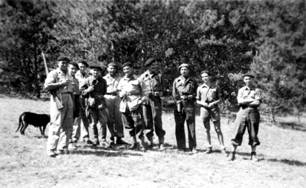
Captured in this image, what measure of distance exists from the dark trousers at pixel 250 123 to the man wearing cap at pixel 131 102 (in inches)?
88.6

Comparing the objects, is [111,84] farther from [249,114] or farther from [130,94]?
[249,114]

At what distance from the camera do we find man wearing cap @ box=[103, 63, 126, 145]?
8383 mm

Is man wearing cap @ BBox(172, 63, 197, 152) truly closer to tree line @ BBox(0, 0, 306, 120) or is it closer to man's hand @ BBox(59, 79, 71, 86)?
man's hand @ BBox(59, 79, 71, 86)

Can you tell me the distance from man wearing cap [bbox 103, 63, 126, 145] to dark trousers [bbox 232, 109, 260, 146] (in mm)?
2934

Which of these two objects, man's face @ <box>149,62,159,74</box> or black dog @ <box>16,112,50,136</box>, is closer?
man's face @ <box>149,62,159,74</box>

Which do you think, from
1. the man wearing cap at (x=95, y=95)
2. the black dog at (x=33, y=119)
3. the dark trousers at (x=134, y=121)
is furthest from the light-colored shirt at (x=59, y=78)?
the black dog at (x=33, y=119)

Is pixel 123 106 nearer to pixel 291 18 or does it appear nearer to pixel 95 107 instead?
pixel 95 107

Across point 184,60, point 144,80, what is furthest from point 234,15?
point 144,80

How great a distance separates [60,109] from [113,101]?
1.69 m

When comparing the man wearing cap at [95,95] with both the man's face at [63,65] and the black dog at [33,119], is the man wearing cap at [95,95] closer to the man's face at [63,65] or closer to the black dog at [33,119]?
the man's face at [63,65]

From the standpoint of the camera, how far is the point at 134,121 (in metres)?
8.10

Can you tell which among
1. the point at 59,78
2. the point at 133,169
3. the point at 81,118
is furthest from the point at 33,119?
the point at 133,169

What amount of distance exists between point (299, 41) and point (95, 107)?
23.1 m

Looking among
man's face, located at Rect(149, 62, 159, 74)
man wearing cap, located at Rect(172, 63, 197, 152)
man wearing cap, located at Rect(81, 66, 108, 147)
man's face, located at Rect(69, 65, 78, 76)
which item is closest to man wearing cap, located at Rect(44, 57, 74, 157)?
man's face, located at Rect(69, 65, 78, 76)
